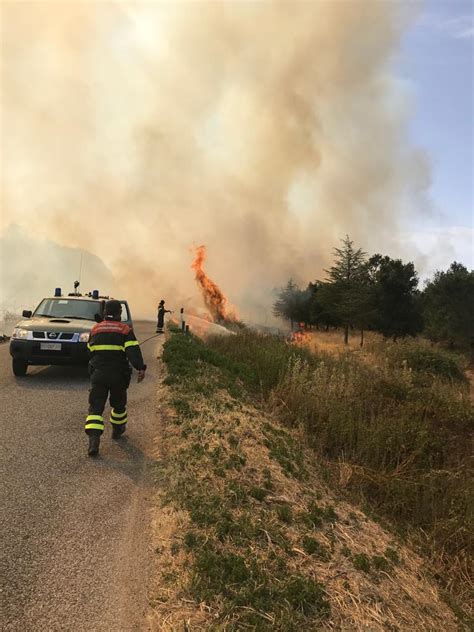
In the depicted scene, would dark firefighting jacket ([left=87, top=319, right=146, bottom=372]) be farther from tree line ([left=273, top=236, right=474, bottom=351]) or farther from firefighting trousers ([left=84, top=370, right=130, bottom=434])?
tree line ([left=273, top=236, right=474, bottom=351])

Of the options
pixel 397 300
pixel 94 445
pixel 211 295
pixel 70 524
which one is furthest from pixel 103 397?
pixel 397 300

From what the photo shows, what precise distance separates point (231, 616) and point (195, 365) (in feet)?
27.1

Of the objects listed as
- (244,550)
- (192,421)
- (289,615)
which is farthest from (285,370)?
(289,615)

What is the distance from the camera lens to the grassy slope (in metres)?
2.76

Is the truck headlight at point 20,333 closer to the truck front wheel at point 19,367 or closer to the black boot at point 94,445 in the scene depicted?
the truck front wheel at point 19,367

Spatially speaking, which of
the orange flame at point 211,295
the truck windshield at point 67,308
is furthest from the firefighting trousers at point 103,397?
the orange flame at point 211,295

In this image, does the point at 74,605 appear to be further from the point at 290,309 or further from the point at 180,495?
the point at 290,309

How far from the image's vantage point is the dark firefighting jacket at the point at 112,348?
568cm

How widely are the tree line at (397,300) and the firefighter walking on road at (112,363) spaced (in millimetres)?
32798

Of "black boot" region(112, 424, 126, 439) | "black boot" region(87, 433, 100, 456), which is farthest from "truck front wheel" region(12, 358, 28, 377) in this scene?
"black boot" region(87, 433, 100, 456)

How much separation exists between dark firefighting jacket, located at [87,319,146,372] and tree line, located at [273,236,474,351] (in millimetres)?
32807

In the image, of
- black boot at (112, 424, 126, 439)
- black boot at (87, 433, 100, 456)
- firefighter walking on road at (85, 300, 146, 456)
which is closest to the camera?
black boot at (87, 433, 100, 456)

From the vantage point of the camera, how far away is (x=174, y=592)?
9.38ft

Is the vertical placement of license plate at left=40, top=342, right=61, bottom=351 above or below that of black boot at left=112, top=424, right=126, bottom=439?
above
